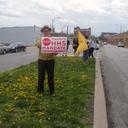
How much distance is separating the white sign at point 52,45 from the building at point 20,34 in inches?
4042

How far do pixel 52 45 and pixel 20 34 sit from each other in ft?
352

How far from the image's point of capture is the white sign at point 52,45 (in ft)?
35.5

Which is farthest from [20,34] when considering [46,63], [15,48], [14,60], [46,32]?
[46,32]

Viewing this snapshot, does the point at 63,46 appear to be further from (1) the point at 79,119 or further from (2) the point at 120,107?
(1) the point at 79,119

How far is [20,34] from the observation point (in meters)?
117

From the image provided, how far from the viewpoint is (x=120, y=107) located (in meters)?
11.1

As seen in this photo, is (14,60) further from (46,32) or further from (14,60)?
(46,32)

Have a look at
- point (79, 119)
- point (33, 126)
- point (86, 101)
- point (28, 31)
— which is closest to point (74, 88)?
point (86, 101)

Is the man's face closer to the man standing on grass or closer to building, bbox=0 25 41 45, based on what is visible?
the man standing on grass

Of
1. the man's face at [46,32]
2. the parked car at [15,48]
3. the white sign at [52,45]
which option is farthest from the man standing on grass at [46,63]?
the parked car at [15,48]

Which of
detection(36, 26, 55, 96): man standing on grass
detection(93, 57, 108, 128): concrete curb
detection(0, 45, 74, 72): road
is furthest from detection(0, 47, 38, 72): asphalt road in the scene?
detection(36, 26, 55, 96): man standing on grass

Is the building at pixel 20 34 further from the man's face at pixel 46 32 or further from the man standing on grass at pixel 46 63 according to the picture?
the man's face at pixel 46 32

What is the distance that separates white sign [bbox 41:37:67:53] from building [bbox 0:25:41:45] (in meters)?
103

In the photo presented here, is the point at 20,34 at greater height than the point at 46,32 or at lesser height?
lesser
